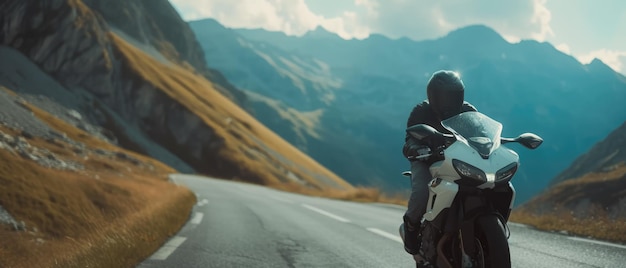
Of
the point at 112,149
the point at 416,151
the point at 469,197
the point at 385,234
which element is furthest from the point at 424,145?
the point at 112,149

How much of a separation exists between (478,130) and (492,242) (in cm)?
101

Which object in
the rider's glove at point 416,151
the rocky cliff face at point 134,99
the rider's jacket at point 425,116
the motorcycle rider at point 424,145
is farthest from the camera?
the rocky cliff face at point 134,99

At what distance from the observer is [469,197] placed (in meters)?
4.13

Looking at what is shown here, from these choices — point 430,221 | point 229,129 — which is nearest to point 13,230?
point 430,221

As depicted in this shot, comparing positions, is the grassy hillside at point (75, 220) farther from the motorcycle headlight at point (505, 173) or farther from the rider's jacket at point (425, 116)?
the motorcycle headlight at point (505, 173)

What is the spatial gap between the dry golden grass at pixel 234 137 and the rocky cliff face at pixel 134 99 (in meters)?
0.20

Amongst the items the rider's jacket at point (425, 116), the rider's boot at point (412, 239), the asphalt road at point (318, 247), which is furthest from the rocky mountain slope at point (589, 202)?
the rider's boot at point (412, 239)

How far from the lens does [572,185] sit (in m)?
38.8

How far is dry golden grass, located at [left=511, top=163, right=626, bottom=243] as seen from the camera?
31.6 feet

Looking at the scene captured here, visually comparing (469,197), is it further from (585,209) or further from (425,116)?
(585,209)

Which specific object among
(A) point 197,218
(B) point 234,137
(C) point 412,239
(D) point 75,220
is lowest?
(D) point 75,220

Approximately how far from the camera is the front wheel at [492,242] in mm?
3795

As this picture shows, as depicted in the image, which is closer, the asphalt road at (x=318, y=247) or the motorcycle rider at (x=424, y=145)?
the motorcycle rider at (x=424, y=145)

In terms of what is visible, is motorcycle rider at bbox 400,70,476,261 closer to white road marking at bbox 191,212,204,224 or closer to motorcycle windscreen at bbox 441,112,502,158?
motorcycle windscreen at bbox 441,112,502,158
